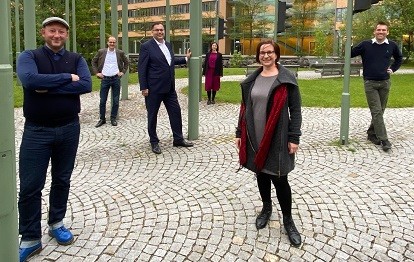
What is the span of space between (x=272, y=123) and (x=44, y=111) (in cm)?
191

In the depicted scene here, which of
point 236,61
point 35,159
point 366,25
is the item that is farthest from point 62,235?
point 366,25

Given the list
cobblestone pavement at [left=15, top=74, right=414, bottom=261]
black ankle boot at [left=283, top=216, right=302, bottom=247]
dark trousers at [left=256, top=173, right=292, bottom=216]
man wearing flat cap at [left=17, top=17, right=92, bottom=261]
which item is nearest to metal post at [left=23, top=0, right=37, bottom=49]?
cobblestone pavement at [left=15, top=74, right=414, bottom=261]

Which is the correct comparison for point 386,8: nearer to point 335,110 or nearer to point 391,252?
point 335,110

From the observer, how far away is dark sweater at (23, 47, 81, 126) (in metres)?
3.60

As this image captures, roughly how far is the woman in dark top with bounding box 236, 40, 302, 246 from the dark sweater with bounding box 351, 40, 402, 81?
426 cm

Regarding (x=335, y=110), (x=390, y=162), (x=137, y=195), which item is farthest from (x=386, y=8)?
(x=137, y=195)

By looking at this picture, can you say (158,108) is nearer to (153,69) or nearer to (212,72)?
(153,69)

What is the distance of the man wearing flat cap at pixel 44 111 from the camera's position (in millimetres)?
3576

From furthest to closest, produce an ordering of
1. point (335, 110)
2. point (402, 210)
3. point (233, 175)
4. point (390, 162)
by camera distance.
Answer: point (335, 110), point (390, 162), point (233, 175), point (402, 210)

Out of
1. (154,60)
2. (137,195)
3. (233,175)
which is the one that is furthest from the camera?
(154,60)

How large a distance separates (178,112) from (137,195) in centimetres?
267

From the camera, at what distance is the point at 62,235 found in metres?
4.00

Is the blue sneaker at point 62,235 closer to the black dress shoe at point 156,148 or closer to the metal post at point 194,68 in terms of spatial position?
the black dress shoe at point 156,148

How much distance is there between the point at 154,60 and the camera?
7.30 meters
